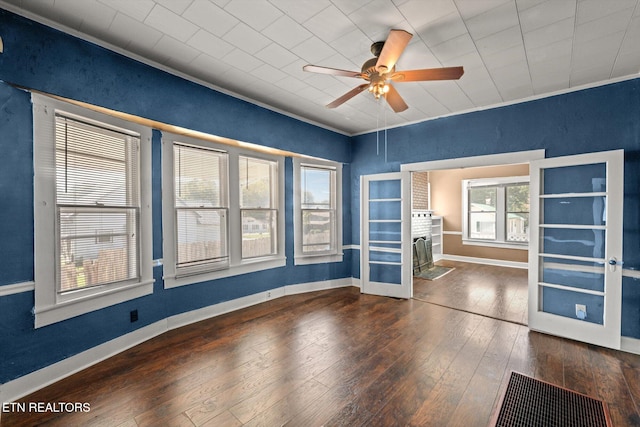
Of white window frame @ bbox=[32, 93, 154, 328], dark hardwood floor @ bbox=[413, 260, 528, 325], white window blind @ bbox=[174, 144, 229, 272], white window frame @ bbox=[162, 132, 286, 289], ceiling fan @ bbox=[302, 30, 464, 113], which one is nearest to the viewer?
ceiling fan @ bbox=[302, 30, 464, 113]

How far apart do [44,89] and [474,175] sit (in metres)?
8.47

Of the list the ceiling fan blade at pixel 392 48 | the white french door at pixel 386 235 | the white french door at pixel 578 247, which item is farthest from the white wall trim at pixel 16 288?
the white french door at pixel 578 247

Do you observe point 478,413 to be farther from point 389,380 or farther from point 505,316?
point 505,316

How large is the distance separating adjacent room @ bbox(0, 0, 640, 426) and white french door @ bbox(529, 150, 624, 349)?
0.07ft

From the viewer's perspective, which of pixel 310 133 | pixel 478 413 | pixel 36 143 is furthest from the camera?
pixel 310 133

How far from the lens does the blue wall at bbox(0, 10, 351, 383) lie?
83.5 inches

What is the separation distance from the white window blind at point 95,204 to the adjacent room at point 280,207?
0.06 ft

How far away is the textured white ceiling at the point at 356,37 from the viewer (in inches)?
81.4

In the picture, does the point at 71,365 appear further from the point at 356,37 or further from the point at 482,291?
the point at 482,291

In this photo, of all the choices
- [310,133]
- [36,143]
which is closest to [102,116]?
[36,143]

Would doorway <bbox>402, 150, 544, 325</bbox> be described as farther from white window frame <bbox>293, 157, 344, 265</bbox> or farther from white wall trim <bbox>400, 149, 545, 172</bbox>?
white window frame <bbox>293, 157, 344, 265</bbox>

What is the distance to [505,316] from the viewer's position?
380 cm

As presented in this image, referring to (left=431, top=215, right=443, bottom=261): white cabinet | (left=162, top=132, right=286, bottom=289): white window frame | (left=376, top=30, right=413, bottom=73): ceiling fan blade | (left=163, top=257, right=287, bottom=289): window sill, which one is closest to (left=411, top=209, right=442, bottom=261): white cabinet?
(left=431, top=215, right=443, bottom=261): white cabinet

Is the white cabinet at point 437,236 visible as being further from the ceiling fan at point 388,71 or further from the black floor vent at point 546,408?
the ceiling fan at point 388,71
